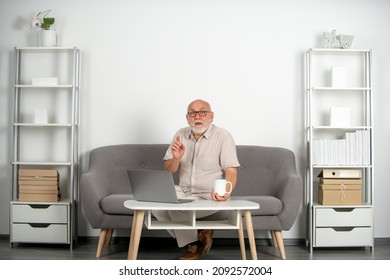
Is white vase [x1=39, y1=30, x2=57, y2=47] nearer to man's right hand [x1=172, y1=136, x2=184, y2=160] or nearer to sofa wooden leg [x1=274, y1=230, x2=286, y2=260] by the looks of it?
man's right hand [x1=172, y1=136, x2=184, y2=160]

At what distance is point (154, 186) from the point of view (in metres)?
3.73

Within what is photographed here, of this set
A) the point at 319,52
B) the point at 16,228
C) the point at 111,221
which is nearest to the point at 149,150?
the point at 111,221

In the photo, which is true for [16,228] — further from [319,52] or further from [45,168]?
[319,52]

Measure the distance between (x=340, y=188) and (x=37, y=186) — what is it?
8.20 feet

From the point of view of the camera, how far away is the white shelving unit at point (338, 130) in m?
5.00

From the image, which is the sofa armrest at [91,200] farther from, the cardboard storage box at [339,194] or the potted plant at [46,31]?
the cardboard storage box at [339,194]

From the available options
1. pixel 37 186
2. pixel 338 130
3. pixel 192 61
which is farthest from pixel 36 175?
pixel 338 130

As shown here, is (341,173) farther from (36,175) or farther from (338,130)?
(36,175)

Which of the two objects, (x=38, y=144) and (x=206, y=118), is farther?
(x=38, y=144)

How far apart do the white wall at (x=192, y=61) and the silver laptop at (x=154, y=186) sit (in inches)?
66.8

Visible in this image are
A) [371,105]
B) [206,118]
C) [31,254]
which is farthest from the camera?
[371,105]

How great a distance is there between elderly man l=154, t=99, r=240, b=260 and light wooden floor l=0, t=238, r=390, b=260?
35 centimetres

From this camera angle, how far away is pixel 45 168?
18.1 ft

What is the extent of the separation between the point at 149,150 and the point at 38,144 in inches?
40.6
